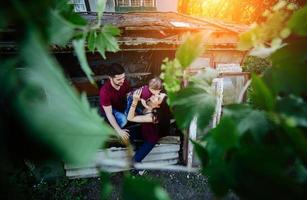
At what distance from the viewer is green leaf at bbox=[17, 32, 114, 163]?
39cm

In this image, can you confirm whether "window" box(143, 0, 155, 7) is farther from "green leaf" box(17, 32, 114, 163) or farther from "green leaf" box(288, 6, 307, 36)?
"green leaf" box(17, 32, 114, 163)

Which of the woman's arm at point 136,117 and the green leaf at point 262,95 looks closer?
the green leaf at point 262,95

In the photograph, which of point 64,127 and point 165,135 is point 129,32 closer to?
point 165,135

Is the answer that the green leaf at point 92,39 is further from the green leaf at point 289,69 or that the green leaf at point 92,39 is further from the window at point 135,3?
the window at point 135,3

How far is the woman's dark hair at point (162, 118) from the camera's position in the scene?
213 inches

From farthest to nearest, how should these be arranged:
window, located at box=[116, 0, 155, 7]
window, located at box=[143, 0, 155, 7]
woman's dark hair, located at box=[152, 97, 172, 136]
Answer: window, located at box=[143, 0, 155, 7] → window, located at box=[116, 0, 155, 7] → woman's dark hair, located at box=[152, 97, 172, 136]

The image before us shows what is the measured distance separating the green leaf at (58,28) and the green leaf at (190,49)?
0.75 feet

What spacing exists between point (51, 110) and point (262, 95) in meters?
0.38

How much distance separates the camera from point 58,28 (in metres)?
0.49

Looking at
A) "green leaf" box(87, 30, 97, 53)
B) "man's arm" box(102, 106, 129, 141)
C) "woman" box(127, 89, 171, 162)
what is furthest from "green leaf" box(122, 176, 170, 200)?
"woman" box(127, 89, 171, 162)

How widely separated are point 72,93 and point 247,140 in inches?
13.2

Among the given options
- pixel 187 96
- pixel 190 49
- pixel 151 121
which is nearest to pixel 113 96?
pixel 151 121

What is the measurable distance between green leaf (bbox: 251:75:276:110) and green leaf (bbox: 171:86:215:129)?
0.46 ft

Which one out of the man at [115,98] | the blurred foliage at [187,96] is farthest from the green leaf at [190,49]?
the man at [115,98]
